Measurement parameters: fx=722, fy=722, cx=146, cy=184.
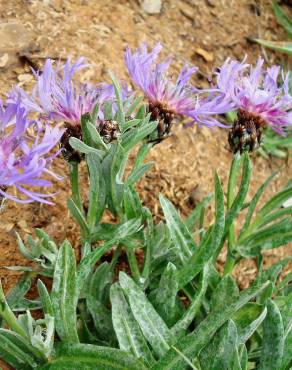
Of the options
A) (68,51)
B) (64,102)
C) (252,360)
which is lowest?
(252,360)

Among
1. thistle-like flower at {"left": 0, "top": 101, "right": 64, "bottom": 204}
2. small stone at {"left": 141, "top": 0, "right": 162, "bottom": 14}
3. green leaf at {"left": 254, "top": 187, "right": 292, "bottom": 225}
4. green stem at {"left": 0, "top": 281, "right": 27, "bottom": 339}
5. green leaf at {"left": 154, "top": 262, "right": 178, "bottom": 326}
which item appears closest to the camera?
thistle-like flower at {"left": 0, "top": 101, "right": 64, "bottom": 204}

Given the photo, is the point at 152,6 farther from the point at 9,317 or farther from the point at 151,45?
the point at 9,317

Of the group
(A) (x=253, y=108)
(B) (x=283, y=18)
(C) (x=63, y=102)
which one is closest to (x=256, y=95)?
(A) (x=253, y=108)

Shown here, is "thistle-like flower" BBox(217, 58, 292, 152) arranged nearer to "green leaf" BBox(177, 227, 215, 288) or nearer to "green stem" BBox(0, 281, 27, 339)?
"green leaf" BBox(177, 227, 215, 288)

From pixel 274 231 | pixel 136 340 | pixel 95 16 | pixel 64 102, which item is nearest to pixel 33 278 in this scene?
pixel 136 340

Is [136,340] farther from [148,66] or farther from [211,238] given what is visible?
[148,66]

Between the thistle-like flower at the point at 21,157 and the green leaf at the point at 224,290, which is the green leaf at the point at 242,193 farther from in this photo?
the thistle-like flower at the point at 21,157

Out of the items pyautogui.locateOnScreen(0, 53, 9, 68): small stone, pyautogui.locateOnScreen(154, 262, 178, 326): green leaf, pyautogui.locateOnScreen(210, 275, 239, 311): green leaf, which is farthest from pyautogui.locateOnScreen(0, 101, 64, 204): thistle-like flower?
pyautogui.locateOnScreen(0, 53, 9, 68): small stone
